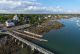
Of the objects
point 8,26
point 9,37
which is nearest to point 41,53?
point 9,37

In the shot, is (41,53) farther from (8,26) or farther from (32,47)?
(8,26)

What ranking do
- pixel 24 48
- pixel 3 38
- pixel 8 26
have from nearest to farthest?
pixel 24 48, pixel 3 38, pixel 8 26

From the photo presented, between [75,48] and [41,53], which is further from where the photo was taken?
[75,48]

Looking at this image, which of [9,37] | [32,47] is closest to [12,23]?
[9,37]

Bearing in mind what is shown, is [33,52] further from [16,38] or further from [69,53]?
[16,38]

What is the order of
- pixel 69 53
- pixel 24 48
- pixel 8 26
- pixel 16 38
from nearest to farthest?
pixel 69 53
pixel 24 48
pixel 16 38
pixel 8 26

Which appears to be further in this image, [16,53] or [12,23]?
[12,23]

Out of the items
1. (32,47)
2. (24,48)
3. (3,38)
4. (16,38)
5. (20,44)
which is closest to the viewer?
(32,47)

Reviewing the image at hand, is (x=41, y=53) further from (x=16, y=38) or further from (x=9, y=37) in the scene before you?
(x=9, y=37)

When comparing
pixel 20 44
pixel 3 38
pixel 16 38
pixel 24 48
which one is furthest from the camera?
pixel 3 38
